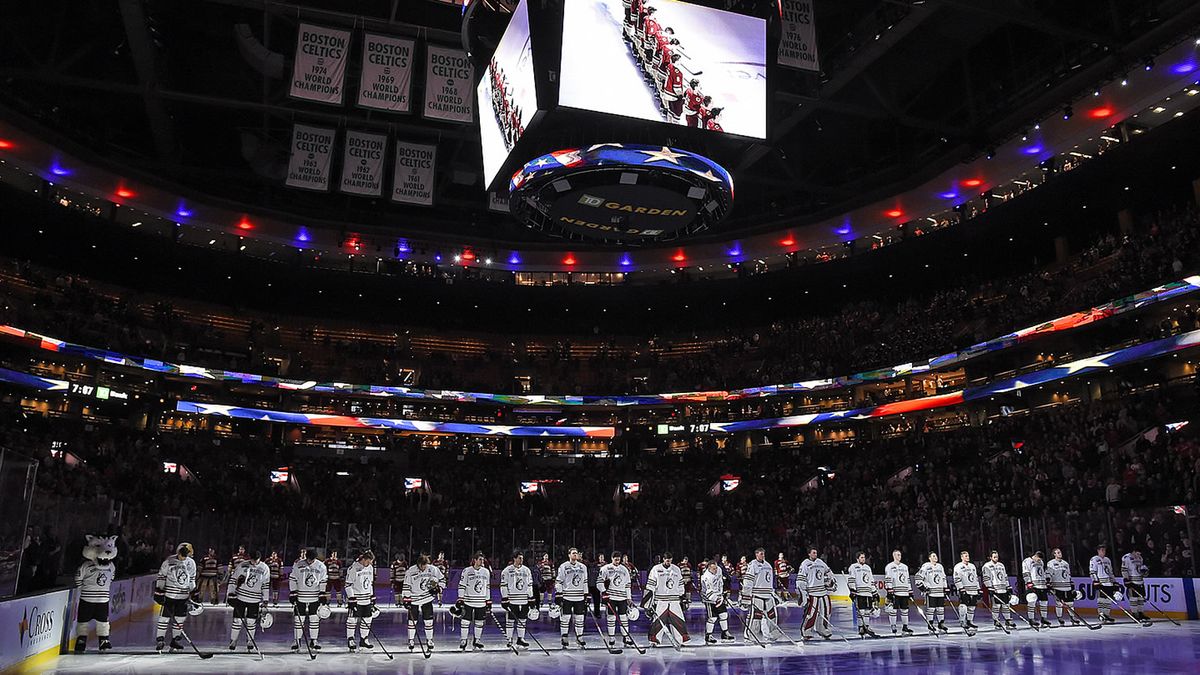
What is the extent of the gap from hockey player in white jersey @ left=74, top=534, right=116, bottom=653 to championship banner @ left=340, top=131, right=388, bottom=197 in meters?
12.4

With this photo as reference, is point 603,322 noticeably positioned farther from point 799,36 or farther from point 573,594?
point 573,594

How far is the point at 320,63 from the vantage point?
67.6ft

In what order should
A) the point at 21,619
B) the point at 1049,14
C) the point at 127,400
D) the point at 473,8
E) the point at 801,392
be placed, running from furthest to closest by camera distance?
the point at 801,392, the point at 127,400, the point at 1049,14, the point at 473,8, the point at 21,619

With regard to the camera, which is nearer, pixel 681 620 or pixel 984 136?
pixel 681 620

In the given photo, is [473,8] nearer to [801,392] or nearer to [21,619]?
[21,619]

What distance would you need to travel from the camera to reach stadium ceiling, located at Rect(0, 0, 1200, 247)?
26812mm

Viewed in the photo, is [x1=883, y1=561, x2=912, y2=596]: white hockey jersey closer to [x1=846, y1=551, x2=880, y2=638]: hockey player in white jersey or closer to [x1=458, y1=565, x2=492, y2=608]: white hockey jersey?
[x1=846, y1=551, x2=880, y2=638]: hockey player in white jersey

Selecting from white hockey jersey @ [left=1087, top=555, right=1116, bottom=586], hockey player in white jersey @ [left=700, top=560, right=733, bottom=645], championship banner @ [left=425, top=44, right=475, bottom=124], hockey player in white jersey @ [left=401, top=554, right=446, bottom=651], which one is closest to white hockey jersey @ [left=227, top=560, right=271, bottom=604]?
hockey player in white jersey @ [left=401, top=554, right=446, bottom=651]

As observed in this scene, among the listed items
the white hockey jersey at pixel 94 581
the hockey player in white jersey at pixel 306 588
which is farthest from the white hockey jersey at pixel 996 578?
the white hockey jersey at pixel 94 581

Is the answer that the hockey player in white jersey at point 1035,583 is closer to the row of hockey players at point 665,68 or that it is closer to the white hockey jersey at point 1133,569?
the white hockey jersey at point 1133,569

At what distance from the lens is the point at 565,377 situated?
49188 millimetres

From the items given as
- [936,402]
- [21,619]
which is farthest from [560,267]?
Result: [21,619]

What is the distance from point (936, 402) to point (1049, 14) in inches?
679

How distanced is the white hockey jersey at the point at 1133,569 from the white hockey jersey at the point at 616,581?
12.5 meters
